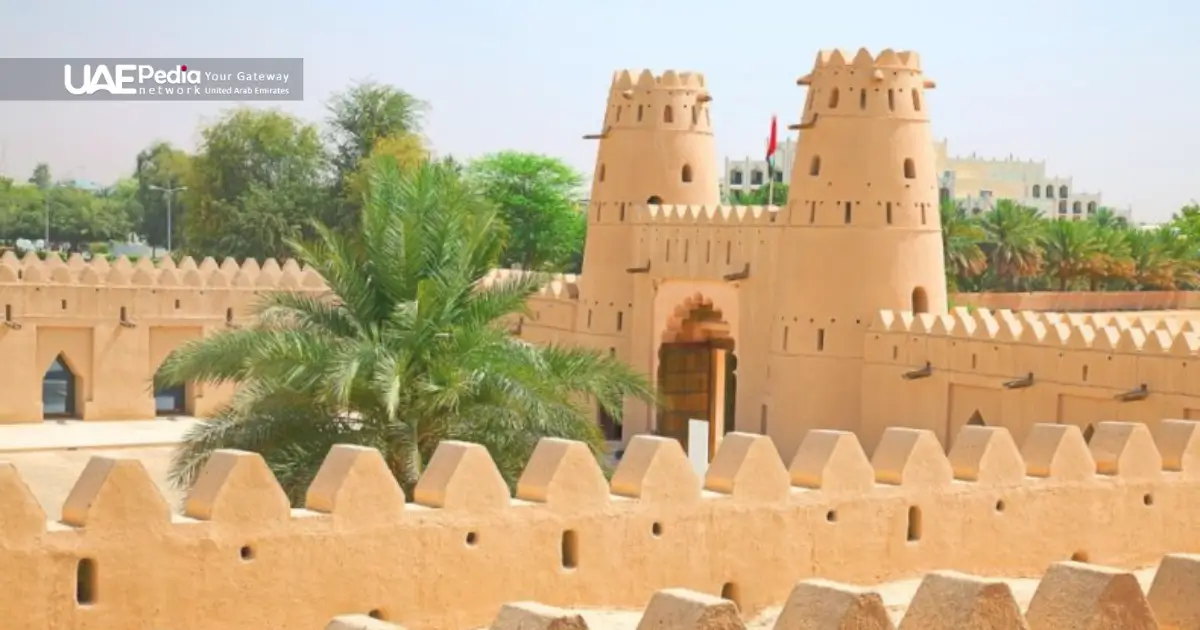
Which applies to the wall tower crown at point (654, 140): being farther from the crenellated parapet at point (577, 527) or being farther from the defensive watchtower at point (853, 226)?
the crenellated parapet at point (577, 527)

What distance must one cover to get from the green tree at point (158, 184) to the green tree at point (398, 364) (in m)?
57.0

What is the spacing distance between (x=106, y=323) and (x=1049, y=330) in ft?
48.0

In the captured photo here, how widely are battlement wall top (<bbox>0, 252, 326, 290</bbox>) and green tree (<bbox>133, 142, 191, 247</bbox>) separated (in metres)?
38.6

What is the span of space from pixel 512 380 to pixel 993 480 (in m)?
3.65

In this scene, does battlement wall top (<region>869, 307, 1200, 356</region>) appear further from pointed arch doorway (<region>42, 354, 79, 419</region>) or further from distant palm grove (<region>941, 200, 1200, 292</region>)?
distant palm grove (<region>941, 200, 1200, 292</region>)

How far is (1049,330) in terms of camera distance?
24141 mm

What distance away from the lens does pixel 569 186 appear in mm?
54875

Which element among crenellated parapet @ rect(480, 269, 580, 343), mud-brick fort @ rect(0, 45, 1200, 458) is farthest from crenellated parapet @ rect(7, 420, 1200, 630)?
crenellated parapet @ rect(480, 269, 580, 343)

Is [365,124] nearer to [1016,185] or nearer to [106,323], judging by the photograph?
[106,323]

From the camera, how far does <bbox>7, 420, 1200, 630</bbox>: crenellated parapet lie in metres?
11.2

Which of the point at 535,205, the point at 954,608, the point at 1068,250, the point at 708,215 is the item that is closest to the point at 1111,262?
the point at 1068,250

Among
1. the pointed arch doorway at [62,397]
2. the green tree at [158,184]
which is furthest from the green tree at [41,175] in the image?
the pointed arch doorway at [62,397]

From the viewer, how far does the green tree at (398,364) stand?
1565 cm

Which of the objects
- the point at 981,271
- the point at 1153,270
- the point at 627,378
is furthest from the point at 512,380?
the point at 1153,270
